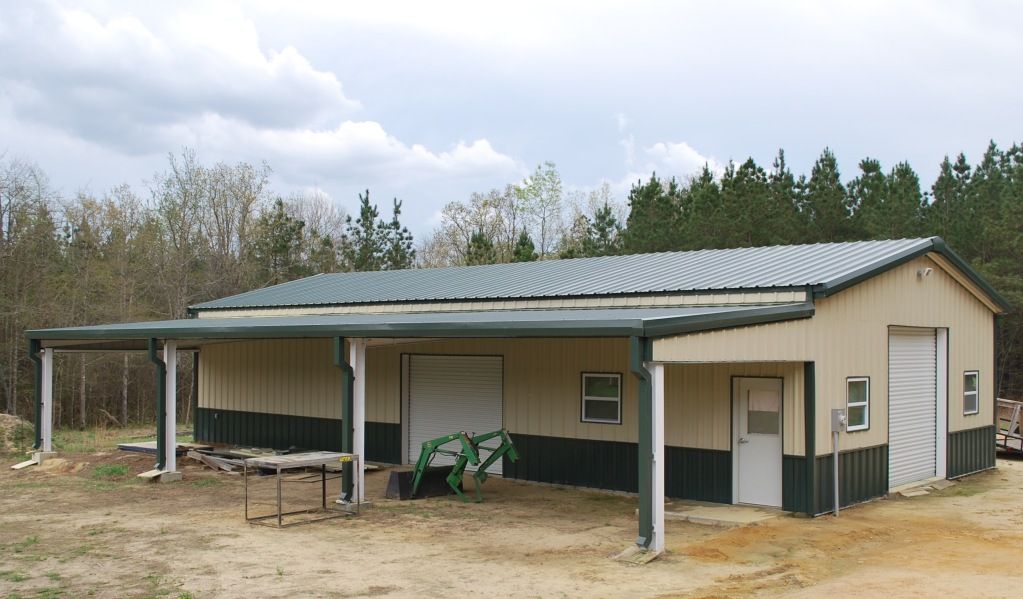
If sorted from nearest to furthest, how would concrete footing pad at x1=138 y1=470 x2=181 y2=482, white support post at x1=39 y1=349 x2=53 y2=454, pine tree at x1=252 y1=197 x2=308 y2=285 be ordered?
1. concrete footing pad at x1=138 y1=470 x2=181 y2=482
2. white support post at x1=39 y1=349 x2=53 y2=454
3. pine tree at x1=252 y1=197 x2=308 y2=285

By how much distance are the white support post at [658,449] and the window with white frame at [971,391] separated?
29.5 feet

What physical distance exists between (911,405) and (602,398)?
4.91 m

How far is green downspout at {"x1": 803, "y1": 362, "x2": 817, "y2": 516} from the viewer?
455 inches

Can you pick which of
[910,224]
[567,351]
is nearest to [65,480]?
[567,351]

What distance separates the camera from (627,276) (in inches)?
607

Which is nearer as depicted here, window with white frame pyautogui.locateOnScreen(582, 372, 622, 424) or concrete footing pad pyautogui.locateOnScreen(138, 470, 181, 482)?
window with white frame pyautogui.locateOnScreen(582, 372, 622, 424)

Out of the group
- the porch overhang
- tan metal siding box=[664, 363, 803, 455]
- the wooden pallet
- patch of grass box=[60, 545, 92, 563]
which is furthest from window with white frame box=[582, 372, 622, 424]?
the wooden pallet

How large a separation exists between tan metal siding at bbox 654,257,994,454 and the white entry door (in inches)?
21.2

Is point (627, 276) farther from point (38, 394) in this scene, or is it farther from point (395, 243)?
point (395, 243)

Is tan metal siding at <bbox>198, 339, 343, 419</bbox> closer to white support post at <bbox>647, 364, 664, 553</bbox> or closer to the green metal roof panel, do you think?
the green metal roof panel

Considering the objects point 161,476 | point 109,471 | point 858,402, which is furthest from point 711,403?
point 109,471

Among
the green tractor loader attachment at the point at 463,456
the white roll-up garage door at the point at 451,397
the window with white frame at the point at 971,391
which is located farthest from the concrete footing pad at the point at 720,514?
the window with white frame at the point at 971,391

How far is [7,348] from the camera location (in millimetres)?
25828

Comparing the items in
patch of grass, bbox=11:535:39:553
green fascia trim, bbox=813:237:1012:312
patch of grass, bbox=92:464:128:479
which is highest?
green fascia trim, bbox=813:237:1012:312
